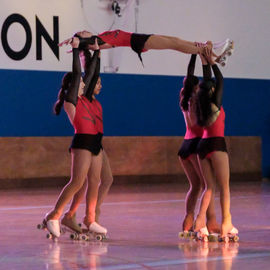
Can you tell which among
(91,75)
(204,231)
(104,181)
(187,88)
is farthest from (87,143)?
(204,231)

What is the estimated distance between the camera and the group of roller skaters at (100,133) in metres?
6.75

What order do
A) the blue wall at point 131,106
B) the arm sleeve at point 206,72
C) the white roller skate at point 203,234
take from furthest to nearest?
the blue wall at point 131,106
the arm sleeve at point 206,72
the white roller skate at point 203,234

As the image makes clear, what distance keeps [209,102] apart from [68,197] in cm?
159

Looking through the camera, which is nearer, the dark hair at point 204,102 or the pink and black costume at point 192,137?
the dark hair at point 204,102

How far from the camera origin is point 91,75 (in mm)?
6973

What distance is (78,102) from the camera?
6.93 m

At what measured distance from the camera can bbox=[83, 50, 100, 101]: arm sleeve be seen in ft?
22.8

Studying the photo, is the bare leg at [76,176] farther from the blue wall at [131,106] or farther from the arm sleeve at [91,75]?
the blue wall at [131,106]

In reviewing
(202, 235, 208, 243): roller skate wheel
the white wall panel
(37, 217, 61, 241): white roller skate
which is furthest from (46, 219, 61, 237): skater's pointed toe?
the white wall panel

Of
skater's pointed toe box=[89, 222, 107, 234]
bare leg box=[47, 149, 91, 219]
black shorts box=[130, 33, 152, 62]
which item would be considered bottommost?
skater's pointed toe box=[89, 222, 107, 234]

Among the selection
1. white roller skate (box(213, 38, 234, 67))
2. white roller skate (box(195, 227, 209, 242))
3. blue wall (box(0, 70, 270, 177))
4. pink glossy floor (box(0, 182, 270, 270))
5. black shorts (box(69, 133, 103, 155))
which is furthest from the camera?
blue wall (box(0, 70, 270, 177))

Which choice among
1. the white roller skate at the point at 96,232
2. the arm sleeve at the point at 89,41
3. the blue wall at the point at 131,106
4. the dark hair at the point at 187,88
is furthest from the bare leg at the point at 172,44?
the blue wall at the point at 131,106

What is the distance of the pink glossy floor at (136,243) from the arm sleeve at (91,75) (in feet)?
4.64

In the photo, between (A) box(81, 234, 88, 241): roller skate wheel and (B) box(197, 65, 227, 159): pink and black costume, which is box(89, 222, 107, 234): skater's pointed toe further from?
(B) box(197, 65, 227, 159): pink and black costume
